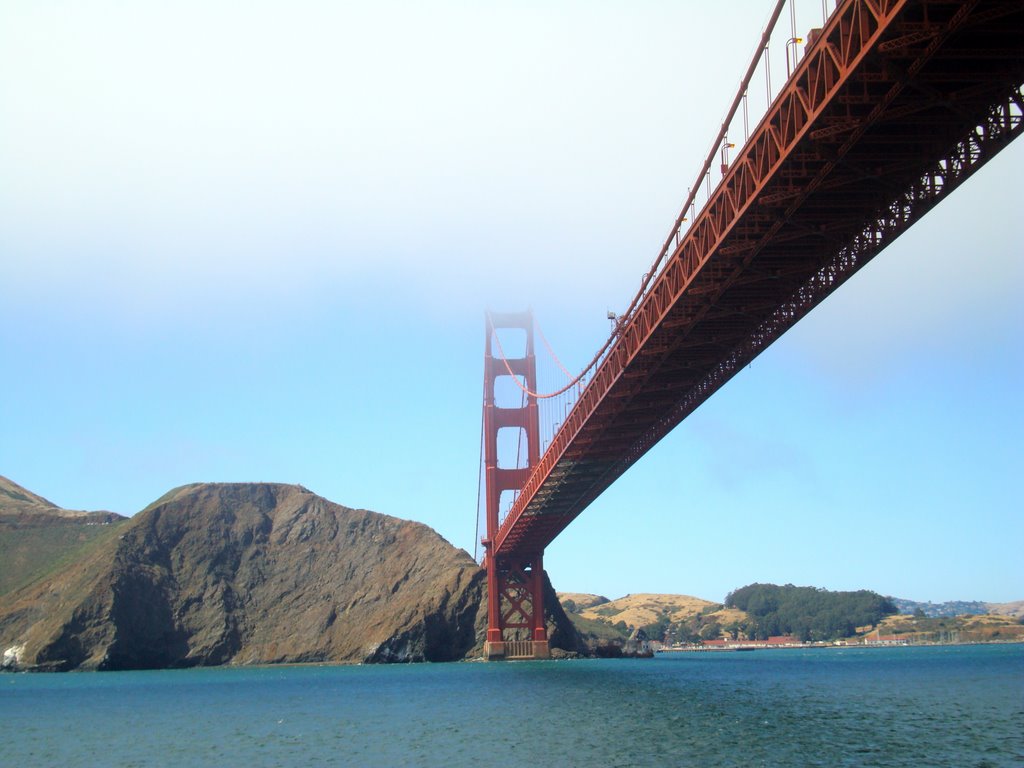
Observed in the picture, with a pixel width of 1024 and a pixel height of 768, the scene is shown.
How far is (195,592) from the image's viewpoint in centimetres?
10119

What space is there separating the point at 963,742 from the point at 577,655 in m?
67.8

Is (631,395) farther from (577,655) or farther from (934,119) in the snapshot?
(577,655)

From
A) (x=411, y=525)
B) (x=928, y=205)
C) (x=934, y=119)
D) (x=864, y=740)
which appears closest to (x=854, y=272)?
(x=928, y=205)

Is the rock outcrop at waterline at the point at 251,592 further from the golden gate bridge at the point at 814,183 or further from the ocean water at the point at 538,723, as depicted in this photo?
the golden gate bridge at the point at 814,183

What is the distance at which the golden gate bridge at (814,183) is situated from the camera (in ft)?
58.1

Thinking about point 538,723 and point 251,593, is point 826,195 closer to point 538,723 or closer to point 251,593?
point 538,723

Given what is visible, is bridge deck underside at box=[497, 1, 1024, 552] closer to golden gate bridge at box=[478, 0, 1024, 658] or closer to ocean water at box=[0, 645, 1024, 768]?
golden gate bridge at box=[478, 0, 1024, 658]

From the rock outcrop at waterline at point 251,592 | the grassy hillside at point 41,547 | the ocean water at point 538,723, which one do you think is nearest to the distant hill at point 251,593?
the rock outcrop at waterline at point 251,592

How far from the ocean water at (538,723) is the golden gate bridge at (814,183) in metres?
11.6

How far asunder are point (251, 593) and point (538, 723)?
7508 cm

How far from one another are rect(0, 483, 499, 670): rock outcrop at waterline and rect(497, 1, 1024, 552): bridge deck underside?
51.5 metres

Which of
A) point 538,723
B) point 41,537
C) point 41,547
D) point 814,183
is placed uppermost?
point 41,537

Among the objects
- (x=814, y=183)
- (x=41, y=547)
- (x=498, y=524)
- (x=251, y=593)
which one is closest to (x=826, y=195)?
(x=814, y=183)

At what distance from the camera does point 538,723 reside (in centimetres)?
3362
